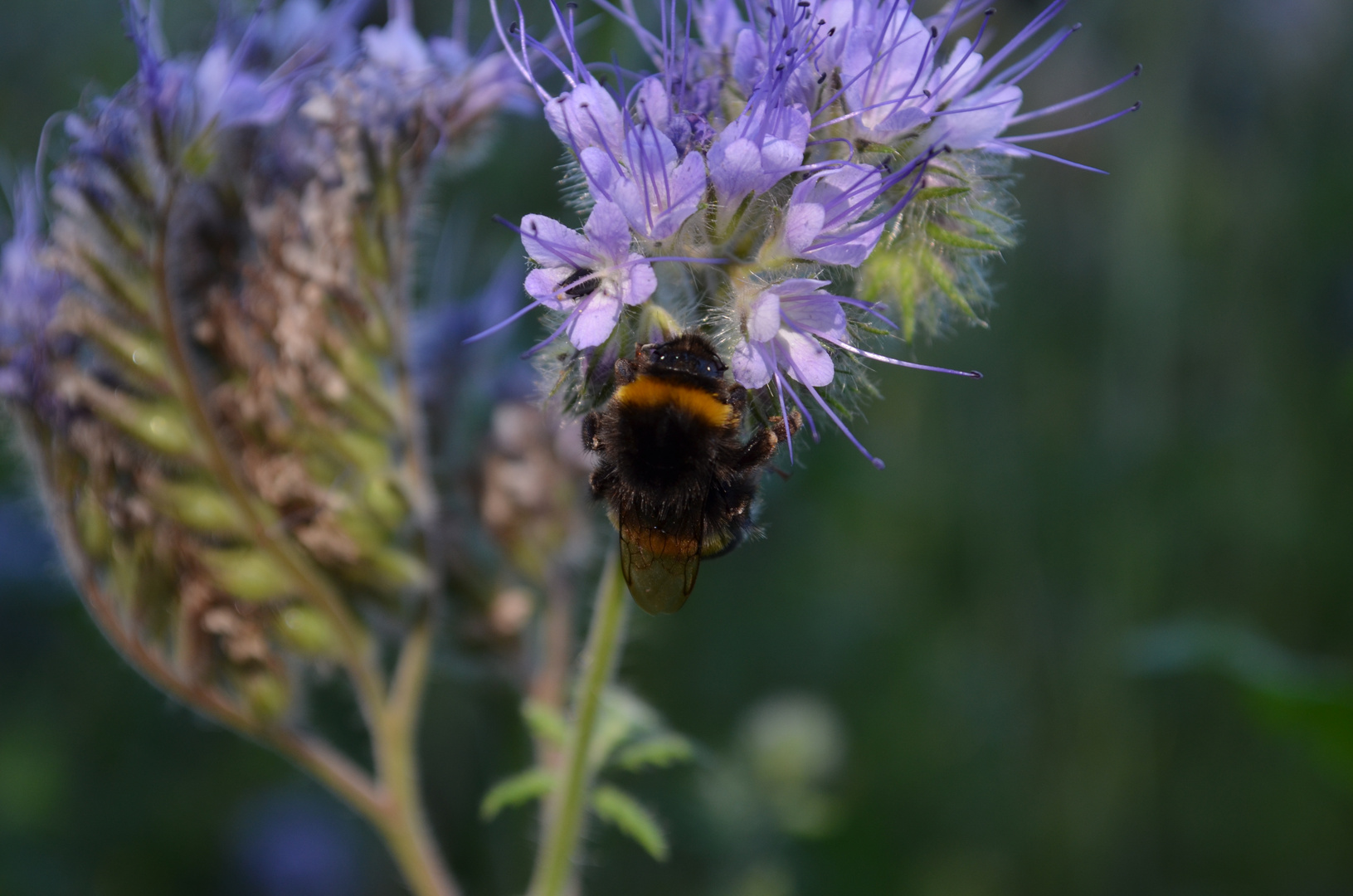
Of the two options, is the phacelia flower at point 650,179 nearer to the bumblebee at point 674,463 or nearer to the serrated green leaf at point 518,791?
the bumblebee at point 674,463

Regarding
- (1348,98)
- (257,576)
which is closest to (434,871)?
(257,576)

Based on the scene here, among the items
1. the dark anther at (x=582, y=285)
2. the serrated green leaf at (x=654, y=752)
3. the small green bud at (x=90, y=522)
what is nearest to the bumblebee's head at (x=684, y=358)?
the dark anther at (x=582, y=285)

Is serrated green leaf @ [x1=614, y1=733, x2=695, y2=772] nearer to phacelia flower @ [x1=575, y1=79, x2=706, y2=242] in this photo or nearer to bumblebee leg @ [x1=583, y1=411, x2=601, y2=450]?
bumblebee leg @ [x1=583, y1=411, x2=601, y2=450]

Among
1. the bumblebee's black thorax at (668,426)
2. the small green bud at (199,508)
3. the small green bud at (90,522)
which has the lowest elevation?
the small green bud at (90,522)

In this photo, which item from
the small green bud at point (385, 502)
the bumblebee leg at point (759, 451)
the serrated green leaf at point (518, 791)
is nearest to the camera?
the bumblebee leg at point (759, 451)

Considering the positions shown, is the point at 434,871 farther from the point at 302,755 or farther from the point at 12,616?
the point at 12,616

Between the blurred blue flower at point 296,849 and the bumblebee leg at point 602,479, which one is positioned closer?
the bumblebee leg at point 602,479
